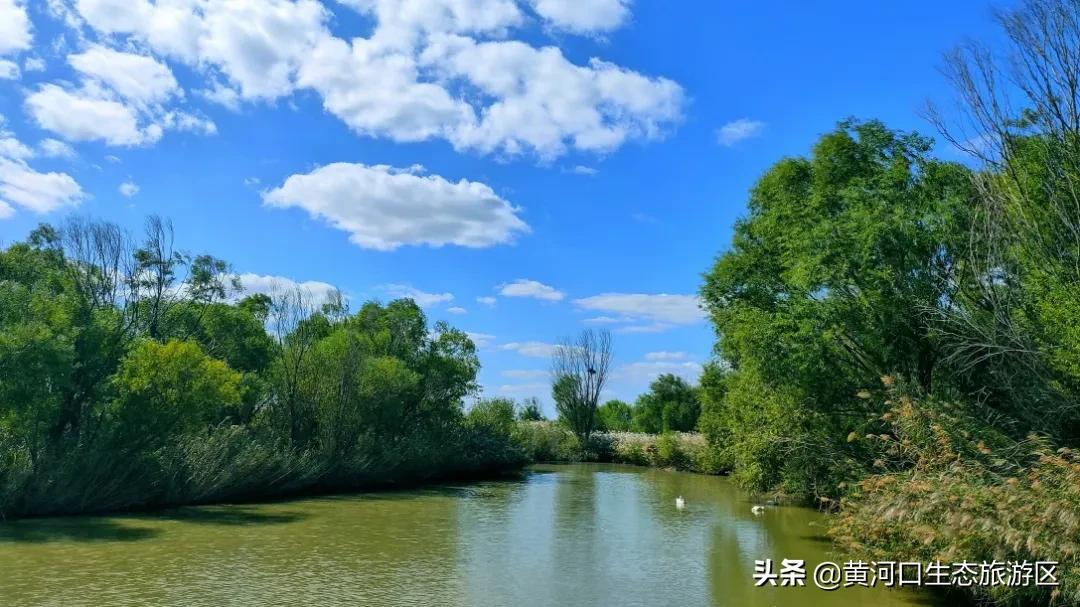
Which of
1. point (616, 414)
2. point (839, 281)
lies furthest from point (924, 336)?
point (616, 414)

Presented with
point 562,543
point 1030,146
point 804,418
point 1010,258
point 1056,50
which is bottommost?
point 562,543

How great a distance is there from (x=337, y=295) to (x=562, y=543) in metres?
22.2

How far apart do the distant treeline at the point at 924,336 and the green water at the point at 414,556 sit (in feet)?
6.35

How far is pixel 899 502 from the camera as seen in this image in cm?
968

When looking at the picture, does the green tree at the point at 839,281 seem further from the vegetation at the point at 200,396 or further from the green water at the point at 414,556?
the vegetation at the point at 200,396

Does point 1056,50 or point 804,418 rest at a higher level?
point 1056,50

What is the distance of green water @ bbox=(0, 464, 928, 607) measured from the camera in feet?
33.5

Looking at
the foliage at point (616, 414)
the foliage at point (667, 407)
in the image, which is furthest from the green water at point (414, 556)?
the foliage at point (616, 414)

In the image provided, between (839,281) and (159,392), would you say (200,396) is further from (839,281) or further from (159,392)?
(839,281)

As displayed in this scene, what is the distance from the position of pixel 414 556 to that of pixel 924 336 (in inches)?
400

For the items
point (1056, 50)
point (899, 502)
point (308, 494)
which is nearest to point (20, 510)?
point (308, 494)

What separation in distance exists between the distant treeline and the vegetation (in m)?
13.8

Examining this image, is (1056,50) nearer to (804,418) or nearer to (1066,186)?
(1066,186)

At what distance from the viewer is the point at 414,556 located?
1343 centimetres
